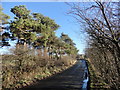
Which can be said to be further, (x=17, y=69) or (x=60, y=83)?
(x=17, y=69)

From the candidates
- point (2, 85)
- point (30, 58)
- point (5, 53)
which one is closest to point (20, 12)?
point (30, 58)

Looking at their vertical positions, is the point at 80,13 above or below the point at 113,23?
above

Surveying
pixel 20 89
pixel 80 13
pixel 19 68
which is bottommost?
pixel 20 89

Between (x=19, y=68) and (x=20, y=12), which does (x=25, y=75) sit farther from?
(x=20, y=12)

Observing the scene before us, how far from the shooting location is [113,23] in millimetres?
3012

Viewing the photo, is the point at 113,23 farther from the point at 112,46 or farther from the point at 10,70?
the point at 10,70

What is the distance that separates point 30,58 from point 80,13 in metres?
8.48

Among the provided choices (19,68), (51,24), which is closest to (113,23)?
(19,68)

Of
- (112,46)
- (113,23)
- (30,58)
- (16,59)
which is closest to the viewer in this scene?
(113,23)

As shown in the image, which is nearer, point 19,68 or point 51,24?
point 19,68

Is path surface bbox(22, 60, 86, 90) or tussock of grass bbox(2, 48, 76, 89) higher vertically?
tussock of grass bbox(2, 48, 76, 89)

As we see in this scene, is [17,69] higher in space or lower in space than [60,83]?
higher

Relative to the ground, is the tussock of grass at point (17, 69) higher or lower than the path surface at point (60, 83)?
higher

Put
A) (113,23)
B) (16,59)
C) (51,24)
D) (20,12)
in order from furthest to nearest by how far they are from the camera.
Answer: (51,24) < (20,12) < (16,59) < (113,23)
